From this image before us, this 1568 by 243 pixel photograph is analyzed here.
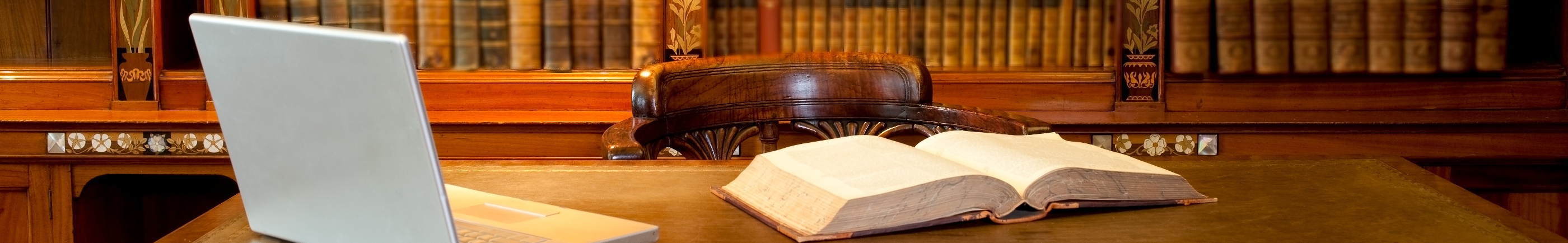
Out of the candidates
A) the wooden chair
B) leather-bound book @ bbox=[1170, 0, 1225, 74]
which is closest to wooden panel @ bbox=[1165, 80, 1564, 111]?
leather-bound book @ bbox=[1170, 0, 1225, 74]

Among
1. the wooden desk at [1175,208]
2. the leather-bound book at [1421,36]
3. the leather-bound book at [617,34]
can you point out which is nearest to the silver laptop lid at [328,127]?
the wooden desk at [1175,208]

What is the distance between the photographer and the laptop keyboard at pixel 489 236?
2.40 feet

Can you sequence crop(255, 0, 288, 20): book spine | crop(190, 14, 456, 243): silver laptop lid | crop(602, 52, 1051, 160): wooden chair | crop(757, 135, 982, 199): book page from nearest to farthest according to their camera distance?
crop(190, 14, 456, 243): silver laptop lid < crop(757, 135, 982, 199): book page < crop(602, 52, 1051, 160): wooden chair < crop(255, 0, 288, 20): book spine

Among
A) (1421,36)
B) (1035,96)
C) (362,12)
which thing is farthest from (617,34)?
(1421,36)

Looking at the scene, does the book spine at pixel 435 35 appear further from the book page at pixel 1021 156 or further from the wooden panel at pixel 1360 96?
the book page at pixel 1021 156

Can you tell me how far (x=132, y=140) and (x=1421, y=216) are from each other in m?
2.13

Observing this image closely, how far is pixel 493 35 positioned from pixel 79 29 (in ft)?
3.24

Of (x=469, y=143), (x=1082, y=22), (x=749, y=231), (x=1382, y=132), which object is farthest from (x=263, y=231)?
(x=1382, y=132)

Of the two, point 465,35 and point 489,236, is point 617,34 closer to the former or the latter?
point 465,35

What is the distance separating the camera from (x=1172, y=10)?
231cm

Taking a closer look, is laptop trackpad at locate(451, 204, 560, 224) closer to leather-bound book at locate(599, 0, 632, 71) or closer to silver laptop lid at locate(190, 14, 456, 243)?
silver laptop lid at locate(190, 14, 456, 243)

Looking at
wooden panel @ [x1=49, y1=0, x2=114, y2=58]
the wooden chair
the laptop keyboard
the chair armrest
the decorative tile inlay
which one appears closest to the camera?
the laptop keyboard

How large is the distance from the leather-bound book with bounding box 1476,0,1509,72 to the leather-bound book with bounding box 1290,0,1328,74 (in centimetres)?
28

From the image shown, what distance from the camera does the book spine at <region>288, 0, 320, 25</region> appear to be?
237 centimetres
